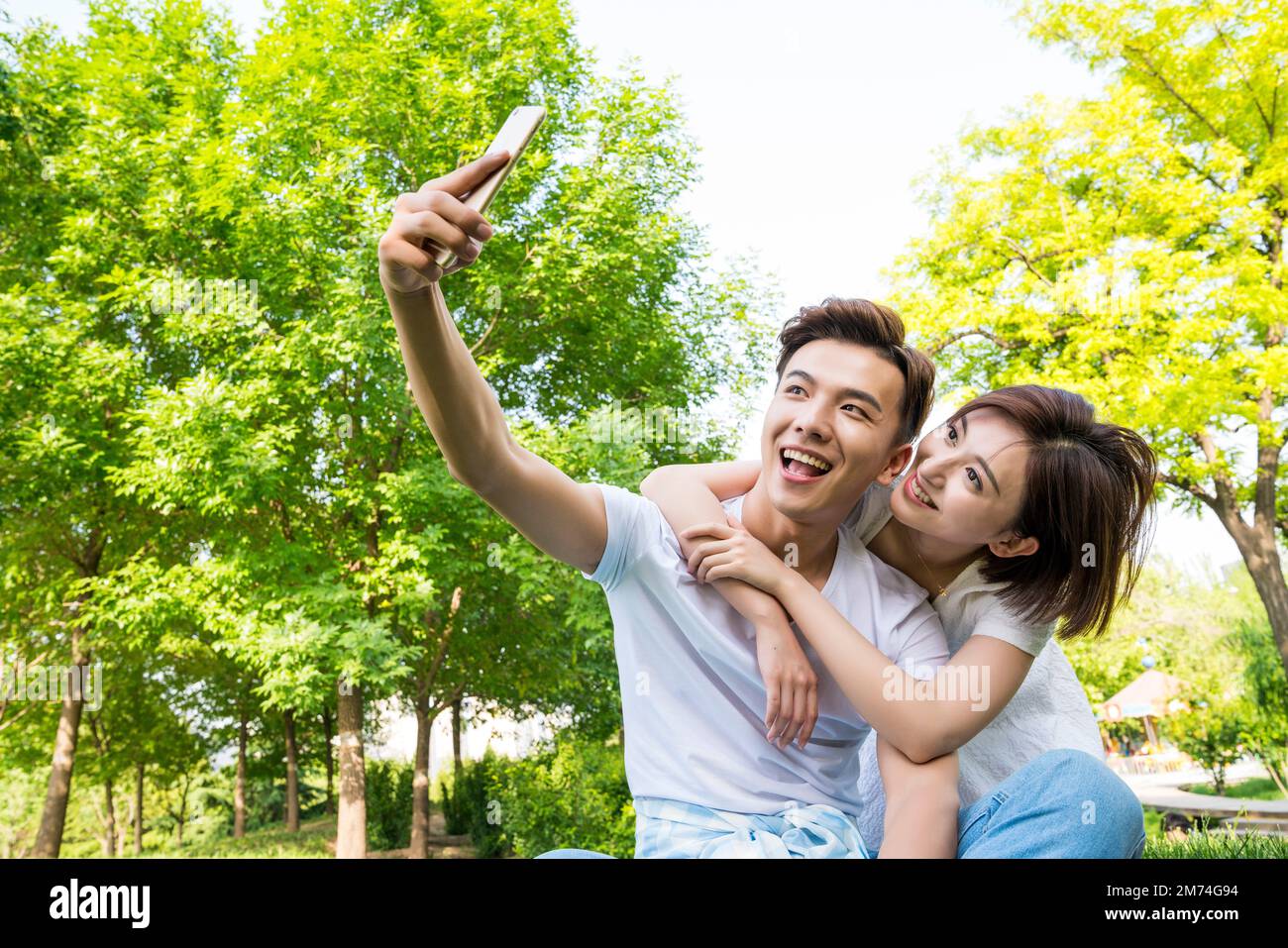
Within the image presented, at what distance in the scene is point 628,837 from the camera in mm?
9773

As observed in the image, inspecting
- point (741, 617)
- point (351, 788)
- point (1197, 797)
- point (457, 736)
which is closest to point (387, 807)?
point (457, 736)

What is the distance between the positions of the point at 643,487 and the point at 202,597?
9.23 m

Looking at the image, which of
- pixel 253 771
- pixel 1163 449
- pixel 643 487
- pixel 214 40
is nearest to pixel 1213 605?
pixel 1163 449

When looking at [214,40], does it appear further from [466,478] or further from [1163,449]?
[466,478]

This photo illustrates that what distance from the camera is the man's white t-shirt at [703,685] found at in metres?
1.76

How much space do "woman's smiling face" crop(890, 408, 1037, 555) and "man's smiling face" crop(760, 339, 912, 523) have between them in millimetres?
99

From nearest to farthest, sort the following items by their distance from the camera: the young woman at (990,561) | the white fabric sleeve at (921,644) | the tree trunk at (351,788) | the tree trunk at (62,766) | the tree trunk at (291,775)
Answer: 1. the young woman at (990,561)
2. the white fabric sleeve at (921,644)
3. the tree trunk at (351,788)
4. the tree trunk at (62,766)
5. the tree trunk at (291,775)

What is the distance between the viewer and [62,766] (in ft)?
39.3

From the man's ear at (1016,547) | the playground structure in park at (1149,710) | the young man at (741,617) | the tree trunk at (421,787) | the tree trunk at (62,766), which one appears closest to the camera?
the young man at (741,617)

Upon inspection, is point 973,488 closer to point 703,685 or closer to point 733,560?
point 733,560

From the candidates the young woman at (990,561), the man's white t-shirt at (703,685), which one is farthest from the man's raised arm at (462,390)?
the young woman at (990,561)

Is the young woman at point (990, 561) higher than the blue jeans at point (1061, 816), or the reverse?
the young woman at point (990, 561)

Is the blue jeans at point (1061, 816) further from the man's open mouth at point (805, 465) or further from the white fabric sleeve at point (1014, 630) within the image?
the man's open mouth at point (805, 465)

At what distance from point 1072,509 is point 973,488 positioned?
20 centimetres
